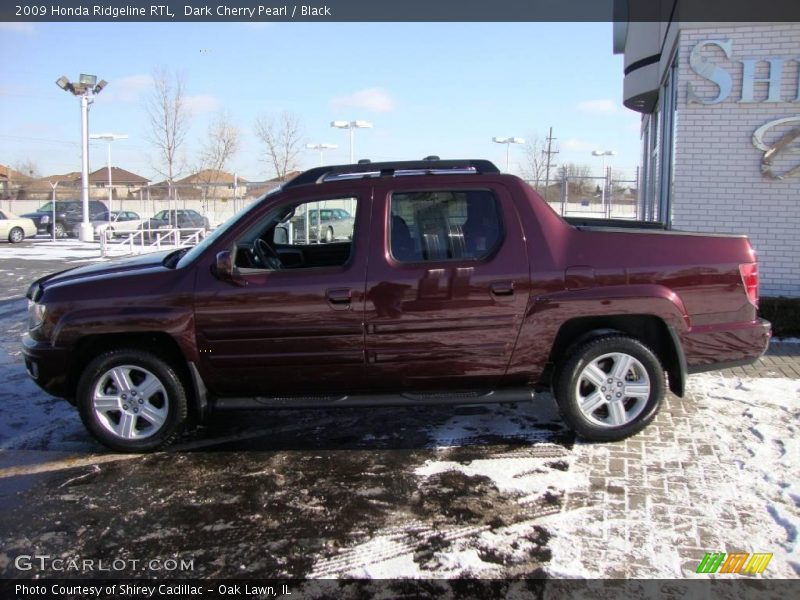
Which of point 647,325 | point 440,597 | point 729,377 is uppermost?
point 647,325

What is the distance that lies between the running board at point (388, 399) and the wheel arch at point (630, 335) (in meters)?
0.35

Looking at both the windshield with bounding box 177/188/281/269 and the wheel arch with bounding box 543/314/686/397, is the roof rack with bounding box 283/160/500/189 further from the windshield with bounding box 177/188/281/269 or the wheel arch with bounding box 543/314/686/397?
the wheel arch with bounding box 543/314/686/397

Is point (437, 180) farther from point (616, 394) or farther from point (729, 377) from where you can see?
point (729, 377)

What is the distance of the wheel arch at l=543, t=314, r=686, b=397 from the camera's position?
14.4 ft

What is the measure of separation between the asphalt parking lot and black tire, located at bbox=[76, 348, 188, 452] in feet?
0.55

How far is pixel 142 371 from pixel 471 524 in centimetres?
253

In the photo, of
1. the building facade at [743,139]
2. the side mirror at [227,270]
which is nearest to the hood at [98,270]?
the side mirror at [227,270]

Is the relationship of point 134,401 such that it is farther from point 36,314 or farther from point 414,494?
point 414,494

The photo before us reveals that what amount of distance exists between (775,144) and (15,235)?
27989 millimetres

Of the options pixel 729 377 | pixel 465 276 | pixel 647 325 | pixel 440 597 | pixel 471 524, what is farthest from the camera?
pixel 729 377

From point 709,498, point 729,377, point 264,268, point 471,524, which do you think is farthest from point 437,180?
point 729,377

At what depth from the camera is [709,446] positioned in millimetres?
4422

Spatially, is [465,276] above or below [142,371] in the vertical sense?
above

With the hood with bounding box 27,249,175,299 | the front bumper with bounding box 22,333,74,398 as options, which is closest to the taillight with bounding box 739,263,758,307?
the hood with bounding box 27,249,175,299
